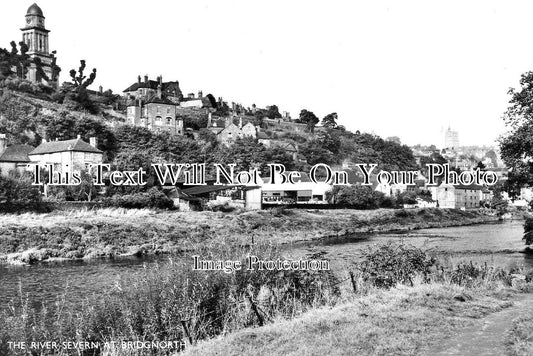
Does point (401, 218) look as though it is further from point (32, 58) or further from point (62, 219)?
point (32, 58)

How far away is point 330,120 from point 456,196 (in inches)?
1809

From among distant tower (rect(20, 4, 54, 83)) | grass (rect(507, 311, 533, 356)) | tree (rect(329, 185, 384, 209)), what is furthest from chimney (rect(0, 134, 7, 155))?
grass (rect(507, 311, 533, 356))

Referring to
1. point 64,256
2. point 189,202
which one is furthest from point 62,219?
point 189,202

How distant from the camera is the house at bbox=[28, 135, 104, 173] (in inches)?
2365

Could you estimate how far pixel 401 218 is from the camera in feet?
235

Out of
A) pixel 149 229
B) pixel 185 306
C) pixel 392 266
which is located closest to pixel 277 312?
pixel 185 306

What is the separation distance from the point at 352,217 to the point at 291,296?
166 feet

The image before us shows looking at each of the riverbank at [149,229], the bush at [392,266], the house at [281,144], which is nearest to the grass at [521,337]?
the bush at [392,266]

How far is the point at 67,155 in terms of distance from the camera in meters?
60.2

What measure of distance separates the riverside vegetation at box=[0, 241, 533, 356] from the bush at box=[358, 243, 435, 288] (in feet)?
0.16

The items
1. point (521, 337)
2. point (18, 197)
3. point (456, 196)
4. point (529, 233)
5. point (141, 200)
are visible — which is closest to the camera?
point (521, 337)

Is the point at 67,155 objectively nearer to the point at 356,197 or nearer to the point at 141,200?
the point at 141,200

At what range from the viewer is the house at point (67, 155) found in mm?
60062

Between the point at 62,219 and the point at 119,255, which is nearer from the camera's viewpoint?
the point at 119,255
